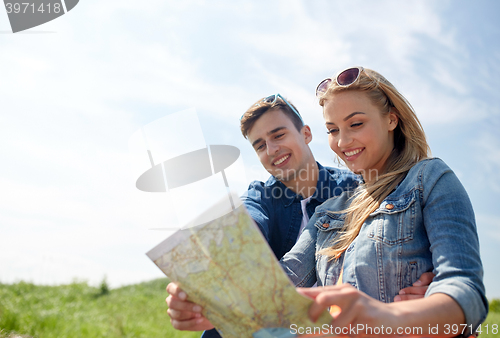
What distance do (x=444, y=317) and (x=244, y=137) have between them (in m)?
3.08

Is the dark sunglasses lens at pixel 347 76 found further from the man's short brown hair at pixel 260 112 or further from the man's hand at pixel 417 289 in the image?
the man's short brown hair at pixel 260 112

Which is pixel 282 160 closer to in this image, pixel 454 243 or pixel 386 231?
pixel 386 231

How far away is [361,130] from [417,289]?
1.02m

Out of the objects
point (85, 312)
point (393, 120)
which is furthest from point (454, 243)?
point (85, 312)

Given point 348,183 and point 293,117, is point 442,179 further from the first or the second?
point 293,117

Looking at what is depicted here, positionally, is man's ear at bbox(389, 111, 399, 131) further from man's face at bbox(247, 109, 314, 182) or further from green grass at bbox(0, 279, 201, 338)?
green grass at bbox(0, 279, 201, 338)

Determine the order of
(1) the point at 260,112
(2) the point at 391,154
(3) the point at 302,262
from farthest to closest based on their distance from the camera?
→ (1) the point at 260,112, (2) the point at 391,154, (3) the point at 302,262

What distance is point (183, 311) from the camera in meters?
1.53

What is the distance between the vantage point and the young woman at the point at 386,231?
1238 mm

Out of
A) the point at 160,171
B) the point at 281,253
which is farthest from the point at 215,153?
the point at 281,253

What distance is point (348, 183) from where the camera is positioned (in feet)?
11.2

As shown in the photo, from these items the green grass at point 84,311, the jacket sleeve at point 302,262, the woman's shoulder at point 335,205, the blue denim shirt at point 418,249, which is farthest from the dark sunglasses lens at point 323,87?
the green grass at point 84,311

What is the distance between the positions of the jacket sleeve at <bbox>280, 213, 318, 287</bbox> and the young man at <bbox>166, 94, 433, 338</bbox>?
0.87 meters

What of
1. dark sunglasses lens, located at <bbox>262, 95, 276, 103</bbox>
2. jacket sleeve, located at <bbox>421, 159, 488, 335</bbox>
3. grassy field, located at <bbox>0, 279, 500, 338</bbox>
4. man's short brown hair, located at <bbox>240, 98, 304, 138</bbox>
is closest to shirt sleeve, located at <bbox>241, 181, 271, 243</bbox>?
man's short brown hair, located at <bbox>240, 98, 304, 138</bbox>
